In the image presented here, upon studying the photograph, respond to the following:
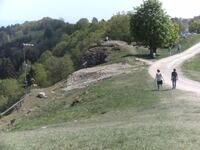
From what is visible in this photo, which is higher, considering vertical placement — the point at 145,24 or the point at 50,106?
the point at 145,24

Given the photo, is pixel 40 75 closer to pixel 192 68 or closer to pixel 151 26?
pixel 151 26

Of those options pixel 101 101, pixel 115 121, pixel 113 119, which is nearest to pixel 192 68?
pixel 101 101

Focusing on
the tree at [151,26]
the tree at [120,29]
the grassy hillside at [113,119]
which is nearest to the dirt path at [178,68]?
the grassy hillside at [113,119]

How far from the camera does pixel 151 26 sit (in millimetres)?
89250

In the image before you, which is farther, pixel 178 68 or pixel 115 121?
pixel 178 68

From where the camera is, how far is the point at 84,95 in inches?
2140

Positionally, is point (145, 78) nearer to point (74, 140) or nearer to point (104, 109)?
point (104, 109)

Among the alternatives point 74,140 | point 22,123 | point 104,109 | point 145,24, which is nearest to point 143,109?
point 104,109

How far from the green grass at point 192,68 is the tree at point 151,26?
663 cm

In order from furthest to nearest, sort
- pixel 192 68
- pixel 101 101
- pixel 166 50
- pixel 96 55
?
pixel 166 50 → pixel 96 55 → pixel 192 68 → pixel 101 101

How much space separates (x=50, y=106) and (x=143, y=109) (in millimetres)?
17275

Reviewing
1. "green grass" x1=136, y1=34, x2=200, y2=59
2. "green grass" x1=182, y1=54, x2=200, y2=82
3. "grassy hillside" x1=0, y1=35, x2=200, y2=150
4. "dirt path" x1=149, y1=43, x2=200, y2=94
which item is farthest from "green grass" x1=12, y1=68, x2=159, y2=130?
"green grass" x1=136, y1=34, x2=200, y2=59

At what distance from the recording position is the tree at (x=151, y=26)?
89.1 meters

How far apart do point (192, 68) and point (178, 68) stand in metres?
2.51
